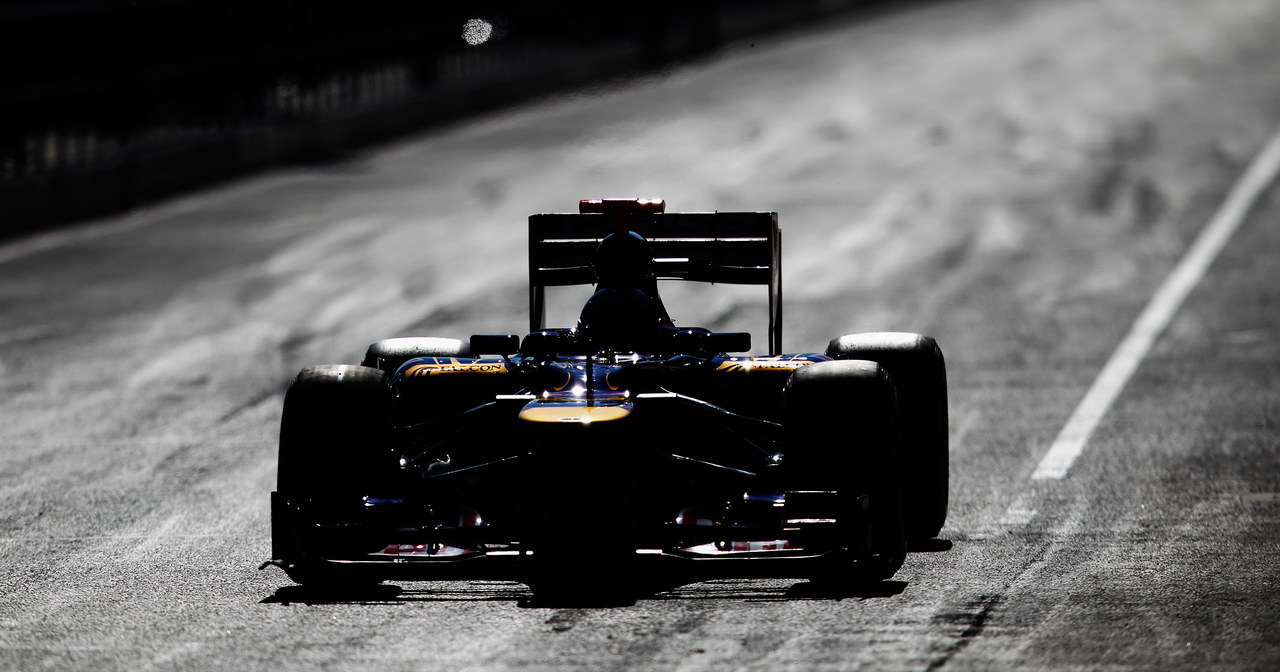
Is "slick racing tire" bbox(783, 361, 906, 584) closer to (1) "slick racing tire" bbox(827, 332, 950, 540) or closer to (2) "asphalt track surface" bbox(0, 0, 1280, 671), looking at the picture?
(2) "asphalt track surface" bbox(0, 0, 1280, 671)

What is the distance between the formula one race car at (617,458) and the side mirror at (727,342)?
13 mm

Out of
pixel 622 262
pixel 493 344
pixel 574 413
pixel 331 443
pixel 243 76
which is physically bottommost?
pixel 331 443

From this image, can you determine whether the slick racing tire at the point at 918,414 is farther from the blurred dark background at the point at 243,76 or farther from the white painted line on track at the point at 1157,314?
the blurred dark background at the point at 243,76

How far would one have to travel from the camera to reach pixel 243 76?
87.3 feet

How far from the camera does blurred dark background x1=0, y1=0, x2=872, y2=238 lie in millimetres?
22641

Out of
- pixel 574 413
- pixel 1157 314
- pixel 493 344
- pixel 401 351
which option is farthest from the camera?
pixel 1157 314

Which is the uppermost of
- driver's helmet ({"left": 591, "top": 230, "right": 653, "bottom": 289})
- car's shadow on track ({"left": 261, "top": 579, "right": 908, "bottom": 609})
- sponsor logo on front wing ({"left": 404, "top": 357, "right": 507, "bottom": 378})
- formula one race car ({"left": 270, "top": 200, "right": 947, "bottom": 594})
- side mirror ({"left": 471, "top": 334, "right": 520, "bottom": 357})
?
driver's helmet ({"left": 591, "top": 230, "right": 653, "bottom": 289})

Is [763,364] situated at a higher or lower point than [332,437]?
higher

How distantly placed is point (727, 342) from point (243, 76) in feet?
59.8

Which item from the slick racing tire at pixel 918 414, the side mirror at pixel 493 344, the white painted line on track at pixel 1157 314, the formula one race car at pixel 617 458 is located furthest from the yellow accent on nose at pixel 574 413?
the white painted line on track at pixel 1157 314

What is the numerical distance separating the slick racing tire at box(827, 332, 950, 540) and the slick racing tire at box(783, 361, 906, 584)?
0.90 m

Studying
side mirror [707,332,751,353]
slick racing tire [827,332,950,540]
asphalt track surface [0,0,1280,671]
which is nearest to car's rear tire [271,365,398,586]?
asphalt track surface [0,0,1280,671]

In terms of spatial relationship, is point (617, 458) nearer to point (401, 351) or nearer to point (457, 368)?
point (457, 368)

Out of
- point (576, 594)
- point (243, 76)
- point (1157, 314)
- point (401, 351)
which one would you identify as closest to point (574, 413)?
point (576, 594)
